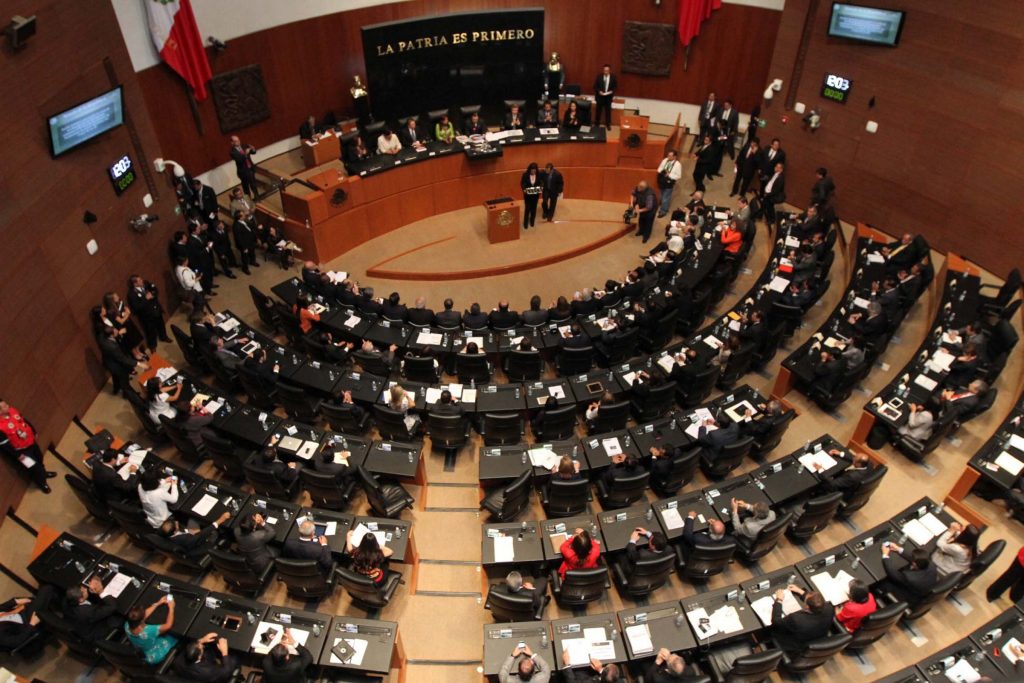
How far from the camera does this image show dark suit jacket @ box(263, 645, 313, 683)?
670 centimetres

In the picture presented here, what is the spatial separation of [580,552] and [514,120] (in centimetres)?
1192

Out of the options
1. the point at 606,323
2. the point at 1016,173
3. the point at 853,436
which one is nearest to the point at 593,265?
the point at 606,323

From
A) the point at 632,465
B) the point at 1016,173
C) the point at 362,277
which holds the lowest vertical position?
the point at 632,465

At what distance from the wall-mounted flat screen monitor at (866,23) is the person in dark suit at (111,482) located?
49.3 ft

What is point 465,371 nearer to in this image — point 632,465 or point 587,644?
point 632,465

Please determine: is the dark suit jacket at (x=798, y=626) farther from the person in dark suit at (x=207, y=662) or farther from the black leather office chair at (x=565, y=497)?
the person in dark suit at (x=207, y=662)

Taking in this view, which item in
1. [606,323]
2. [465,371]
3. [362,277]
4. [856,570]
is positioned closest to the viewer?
[856,570]

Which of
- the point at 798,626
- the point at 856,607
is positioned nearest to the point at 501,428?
the point at 798,626

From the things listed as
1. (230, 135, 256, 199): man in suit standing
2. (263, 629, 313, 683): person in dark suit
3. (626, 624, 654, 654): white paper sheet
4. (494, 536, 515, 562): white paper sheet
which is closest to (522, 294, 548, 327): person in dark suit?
(494, 536, 515, 562): white paper sheet

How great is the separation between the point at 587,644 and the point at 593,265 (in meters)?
9.29

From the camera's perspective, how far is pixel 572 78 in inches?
759

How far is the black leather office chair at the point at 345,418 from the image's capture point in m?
10.0

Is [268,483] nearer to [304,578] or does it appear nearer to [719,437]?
[304,578]

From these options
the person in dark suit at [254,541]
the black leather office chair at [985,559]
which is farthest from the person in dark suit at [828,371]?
the person in dark suit at [254,541]
